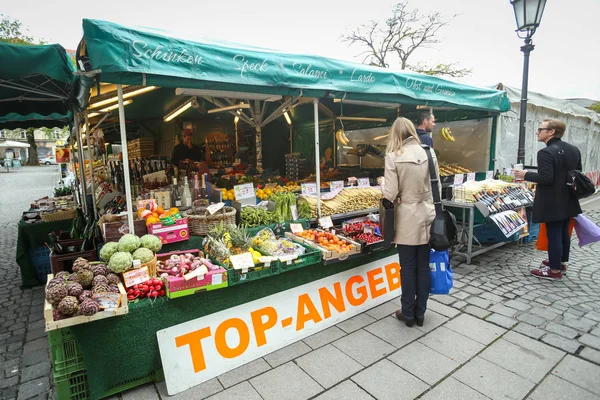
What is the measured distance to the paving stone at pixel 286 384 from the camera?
256 cm

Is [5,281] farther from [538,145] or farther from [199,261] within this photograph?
[538,145]

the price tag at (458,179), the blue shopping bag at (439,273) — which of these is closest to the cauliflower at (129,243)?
the blue shopping bag at (439,273)

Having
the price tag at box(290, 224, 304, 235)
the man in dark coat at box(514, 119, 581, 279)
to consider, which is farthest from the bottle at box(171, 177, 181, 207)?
the man in dark coat at box(514, 119, 581, 279)

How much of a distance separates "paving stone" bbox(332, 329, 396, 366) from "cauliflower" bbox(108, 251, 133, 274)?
2083mm

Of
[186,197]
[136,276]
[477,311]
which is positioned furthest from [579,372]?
[186,197]

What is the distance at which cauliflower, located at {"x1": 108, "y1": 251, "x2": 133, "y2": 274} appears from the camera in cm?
275

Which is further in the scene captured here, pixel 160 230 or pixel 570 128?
pixel 570 128

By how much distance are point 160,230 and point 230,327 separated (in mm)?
1214

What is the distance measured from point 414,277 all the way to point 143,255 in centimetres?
269

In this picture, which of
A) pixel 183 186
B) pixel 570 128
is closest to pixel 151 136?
pixel 183 186

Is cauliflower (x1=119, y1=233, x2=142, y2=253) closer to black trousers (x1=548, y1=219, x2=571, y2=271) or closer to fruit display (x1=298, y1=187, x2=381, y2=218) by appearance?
fruit display (x1=298, y1=187, x2=381, y2=218)

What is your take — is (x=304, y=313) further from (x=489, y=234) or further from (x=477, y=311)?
(x=489, y=234)

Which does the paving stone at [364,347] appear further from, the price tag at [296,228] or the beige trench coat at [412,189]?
the price tag at [296,228]

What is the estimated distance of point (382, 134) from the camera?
9711 mm
